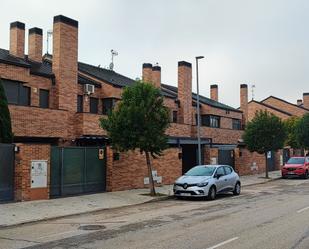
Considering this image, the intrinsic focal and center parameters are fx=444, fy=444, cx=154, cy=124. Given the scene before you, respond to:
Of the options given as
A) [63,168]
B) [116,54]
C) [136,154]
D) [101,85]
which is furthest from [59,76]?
[116,54]

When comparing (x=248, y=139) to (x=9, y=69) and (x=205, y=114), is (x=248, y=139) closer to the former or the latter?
(x=205, y=114)

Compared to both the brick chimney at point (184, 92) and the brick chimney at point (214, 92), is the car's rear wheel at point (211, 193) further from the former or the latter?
the brick chimney at point (214, 92)

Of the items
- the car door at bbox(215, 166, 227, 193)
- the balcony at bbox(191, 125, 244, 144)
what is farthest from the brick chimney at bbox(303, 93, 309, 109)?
the car door at bbox(215, 166, 227, 193)

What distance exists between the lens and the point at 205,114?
39.8 meters

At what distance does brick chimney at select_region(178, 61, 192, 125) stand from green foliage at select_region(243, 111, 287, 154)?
670 centimetres

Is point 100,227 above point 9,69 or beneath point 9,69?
beneath

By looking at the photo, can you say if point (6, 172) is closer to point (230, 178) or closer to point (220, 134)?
point (230, 178)

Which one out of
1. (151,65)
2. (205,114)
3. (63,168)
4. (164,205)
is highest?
→ (151,65)

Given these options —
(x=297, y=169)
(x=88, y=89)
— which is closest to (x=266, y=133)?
(x=297, y=169)

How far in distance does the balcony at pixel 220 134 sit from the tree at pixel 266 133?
5.54 metres

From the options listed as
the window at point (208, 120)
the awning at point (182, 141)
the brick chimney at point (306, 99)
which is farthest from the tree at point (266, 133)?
the brick chimney at point (306, 99)

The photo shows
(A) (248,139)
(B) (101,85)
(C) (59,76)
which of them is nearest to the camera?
(C) (59,76)

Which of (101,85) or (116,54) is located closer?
(101,85)

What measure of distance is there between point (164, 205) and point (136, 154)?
5292mm
